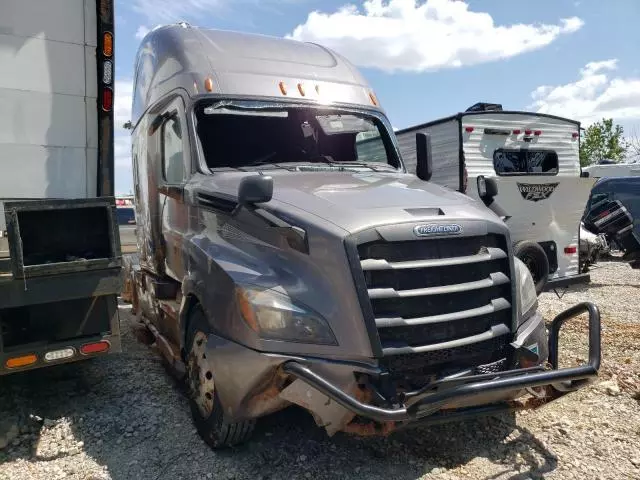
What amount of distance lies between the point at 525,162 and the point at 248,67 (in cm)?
656

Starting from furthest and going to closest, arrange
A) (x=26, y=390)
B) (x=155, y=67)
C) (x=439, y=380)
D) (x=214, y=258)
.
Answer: (x=155, y=67) < (x=26, y=390) < (x=214, y=258) < (x=439, y=380)

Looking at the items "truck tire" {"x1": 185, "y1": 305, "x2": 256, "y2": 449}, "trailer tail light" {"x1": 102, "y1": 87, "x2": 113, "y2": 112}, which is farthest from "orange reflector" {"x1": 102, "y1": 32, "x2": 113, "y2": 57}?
"truck tire" {"x1": 185, "y1": 305, "x2": 256, "y2": 449}

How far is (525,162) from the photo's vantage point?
9992mm

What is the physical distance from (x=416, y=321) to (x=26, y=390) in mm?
3705

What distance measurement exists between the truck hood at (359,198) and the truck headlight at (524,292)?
0.52m

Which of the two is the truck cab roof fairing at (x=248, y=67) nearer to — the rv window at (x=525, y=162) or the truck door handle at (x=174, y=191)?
the truck door handle at (x=174, y=191)

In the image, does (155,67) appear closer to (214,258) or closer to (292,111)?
(292,111)

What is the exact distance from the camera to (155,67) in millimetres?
5816

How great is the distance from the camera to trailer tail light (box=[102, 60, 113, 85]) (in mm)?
4852

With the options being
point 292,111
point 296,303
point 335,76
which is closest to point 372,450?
point 296,303

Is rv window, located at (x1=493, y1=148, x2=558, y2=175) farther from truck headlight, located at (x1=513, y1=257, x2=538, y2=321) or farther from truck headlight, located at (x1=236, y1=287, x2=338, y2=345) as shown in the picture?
truck headlight, located at (x1=236, y1=287, x2=338, y2=345)

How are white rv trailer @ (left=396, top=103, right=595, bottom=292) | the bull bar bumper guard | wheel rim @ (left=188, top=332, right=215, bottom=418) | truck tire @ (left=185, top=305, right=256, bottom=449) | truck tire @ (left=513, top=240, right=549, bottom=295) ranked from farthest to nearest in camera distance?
truck tire @ (left=513, top=240, right=549, bottom=295), white rv trailer @ (left=396, top=103, right=595, bottom=292), wheel rim @ (left=188, top=332, right=215, bottom=418), truck tire @ (left=185, top=305, right=256, bottom=449), the bull bar bumper guard

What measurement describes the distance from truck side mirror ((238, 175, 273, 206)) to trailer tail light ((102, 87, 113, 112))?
191 centimetres

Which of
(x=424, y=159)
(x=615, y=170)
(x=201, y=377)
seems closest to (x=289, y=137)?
(x=424, y=159)
